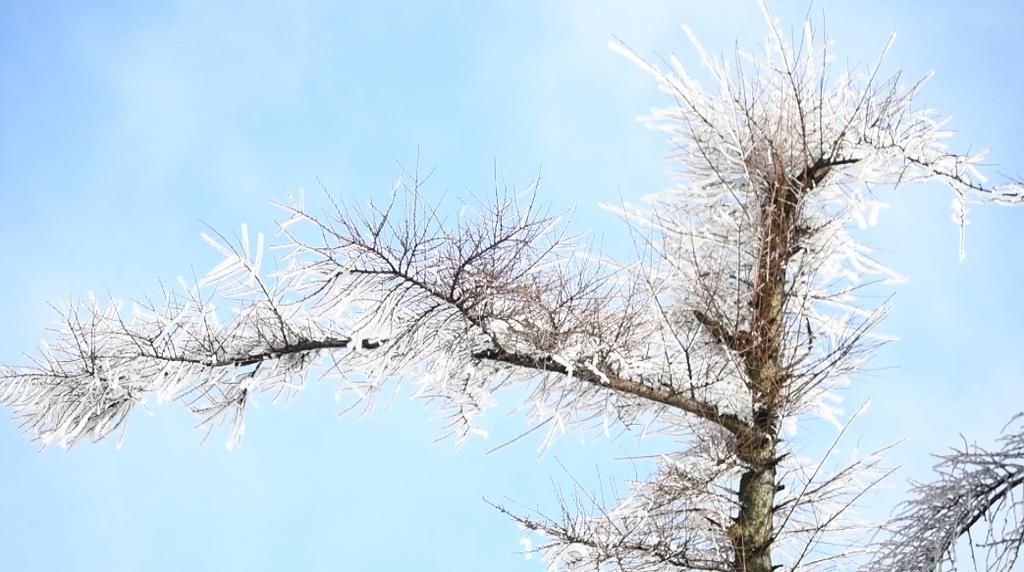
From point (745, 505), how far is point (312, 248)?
10.2 ft

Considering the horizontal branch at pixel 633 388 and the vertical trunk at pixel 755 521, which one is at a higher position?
the horizontal branch at pixel 633 388

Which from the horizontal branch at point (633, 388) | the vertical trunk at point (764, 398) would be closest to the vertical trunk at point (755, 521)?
the vertical trunk at point (764, 398)

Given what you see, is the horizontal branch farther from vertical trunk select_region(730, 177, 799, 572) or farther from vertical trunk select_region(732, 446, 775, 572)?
vertical trunk select_region(732, 446, 775, 572)

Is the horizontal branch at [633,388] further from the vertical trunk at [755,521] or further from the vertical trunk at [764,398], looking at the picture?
the vertical trunk at [755,521]

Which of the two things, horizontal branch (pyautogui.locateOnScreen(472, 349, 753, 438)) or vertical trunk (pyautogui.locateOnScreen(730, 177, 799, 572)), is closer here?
horizontal branch (pyautogui.locateOnScreen(472, 349, 753, 438))

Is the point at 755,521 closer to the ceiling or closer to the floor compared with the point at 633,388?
closer to the floor

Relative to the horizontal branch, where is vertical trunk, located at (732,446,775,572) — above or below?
below

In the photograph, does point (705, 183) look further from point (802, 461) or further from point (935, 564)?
point (935, 564)

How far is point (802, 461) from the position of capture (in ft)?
21.9

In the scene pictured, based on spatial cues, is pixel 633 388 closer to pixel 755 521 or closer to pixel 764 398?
pixel 764 398

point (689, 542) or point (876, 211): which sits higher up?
point (876, 211)

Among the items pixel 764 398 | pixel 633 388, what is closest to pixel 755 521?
pixel 764 398

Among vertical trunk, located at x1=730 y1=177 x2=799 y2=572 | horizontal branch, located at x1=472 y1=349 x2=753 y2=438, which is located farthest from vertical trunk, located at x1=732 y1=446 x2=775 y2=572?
horizontal branch, located at x1=472 y1=349 x2=753 y2=438

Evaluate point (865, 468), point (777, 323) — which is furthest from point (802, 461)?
point (777, 323)
